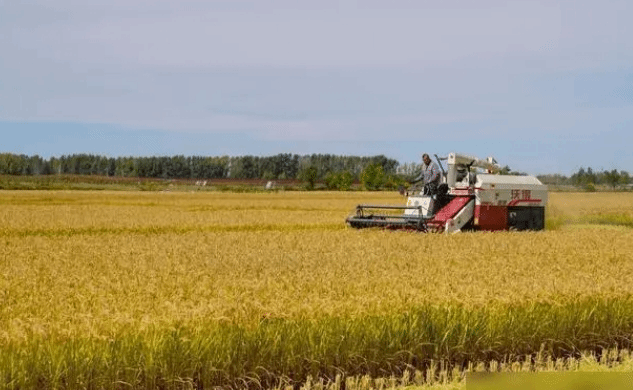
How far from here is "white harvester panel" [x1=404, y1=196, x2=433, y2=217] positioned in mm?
20828

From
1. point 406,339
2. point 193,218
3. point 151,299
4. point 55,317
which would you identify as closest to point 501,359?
point 406,339

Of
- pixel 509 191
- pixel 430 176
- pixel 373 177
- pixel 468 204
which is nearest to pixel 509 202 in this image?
pixel 509 191

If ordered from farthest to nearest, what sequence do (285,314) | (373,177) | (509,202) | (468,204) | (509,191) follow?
(373,177)
(509,202)
(509,191)
(468,204)
(285,314)

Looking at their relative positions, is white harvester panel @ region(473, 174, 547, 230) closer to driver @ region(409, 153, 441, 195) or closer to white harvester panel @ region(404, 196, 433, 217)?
driver @ region(409, 153, 441, 195)

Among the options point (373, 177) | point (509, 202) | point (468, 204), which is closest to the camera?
point (468, 204)

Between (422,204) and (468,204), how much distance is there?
117 cm

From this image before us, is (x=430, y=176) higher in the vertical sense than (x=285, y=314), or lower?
higher

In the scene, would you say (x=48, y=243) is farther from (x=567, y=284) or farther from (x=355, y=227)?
(x=567, y=284)

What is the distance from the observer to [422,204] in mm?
21094

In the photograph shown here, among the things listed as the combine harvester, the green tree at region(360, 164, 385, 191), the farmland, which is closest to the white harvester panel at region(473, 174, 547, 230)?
the combine harvester

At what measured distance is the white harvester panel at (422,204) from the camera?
20.8 metres

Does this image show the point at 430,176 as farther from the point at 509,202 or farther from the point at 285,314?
the point at 285,314

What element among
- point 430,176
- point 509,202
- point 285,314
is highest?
point 430,176

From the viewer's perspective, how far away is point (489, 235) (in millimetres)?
19609
